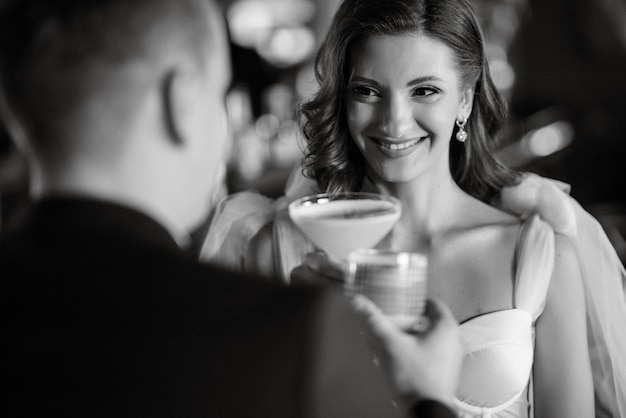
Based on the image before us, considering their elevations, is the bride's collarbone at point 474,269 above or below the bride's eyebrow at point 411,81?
below

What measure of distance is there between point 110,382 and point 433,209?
162cm

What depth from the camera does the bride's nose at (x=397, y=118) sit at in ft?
7.30

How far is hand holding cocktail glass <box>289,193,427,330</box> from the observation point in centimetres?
151

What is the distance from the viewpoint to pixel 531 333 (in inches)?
91.6

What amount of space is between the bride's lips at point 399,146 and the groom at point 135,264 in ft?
3.41

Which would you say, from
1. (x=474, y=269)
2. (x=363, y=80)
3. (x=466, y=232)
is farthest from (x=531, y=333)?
(x=363, y=80)

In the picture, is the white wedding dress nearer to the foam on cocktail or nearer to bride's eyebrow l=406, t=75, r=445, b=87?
the foam on cocktail

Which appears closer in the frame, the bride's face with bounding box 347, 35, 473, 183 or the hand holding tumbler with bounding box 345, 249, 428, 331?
the hand holding tumbler with bounding box 345, 249, 428, 331

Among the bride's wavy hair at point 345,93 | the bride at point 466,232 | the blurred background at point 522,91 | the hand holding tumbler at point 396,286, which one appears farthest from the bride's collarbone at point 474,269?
the blurred background at point 522,91

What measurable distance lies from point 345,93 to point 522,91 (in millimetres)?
6758

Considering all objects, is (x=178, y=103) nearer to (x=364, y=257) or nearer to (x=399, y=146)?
(x=364, y=257)

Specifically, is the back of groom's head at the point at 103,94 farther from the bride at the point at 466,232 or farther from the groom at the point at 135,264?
the bride at the point at 466,232

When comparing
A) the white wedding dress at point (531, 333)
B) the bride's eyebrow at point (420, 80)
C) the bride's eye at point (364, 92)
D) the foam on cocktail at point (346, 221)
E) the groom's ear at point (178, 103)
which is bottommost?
the white wedding dress at point (531, 333)

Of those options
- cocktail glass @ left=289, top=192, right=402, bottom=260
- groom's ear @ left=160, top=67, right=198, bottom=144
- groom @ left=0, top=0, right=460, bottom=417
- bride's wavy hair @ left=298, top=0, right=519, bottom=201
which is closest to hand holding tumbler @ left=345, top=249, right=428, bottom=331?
groom @ left=0, top=0, right=460, bottom=417
